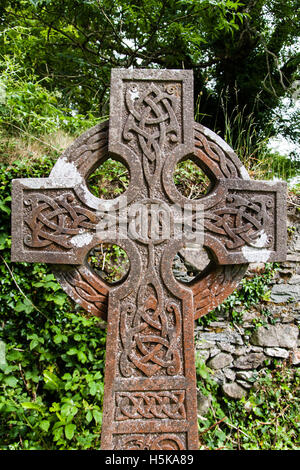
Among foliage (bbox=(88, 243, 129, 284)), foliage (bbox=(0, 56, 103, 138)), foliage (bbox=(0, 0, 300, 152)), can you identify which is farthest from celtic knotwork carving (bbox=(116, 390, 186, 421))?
foliage (bbox=(0, 0, 300, 152))

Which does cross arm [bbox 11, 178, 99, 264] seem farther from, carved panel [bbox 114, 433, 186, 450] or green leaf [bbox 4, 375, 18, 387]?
green leaf [bbox 4, 375, 18, 387]

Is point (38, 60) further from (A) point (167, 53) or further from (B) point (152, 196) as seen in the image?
(B) point (152, 196)

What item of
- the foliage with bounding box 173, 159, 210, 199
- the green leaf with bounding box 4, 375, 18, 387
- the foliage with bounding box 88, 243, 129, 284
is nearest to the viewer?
the green leaf with bounding box 4, 375, 18, 387

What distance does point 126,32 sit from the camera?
472 centimetres

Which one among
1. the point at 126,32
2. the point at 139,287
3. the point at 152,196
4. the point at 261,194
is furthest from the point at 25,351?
the point at 126,32

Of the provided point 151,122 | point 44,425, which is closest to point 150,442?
point 44,425

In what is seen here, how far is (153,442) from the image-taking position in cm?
148

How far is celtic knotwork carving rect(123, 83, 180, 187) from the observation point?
1.65 meters

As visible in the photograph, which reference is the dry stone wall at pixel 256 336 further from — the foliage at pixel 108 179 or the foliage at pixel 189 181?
the foliage at pixel 108 179

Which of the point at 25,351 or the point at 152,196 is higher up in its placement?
the point at 152,196

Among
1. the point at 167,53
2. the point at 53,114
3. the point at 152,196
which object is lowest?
the point at 152,196

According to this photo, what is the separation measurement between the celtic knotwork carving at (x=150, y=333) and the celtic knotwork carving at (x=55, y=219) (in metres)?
0.48

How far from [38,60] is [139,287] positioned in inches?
187

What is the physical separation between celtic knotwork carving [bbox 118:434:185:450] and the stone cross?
164mm
